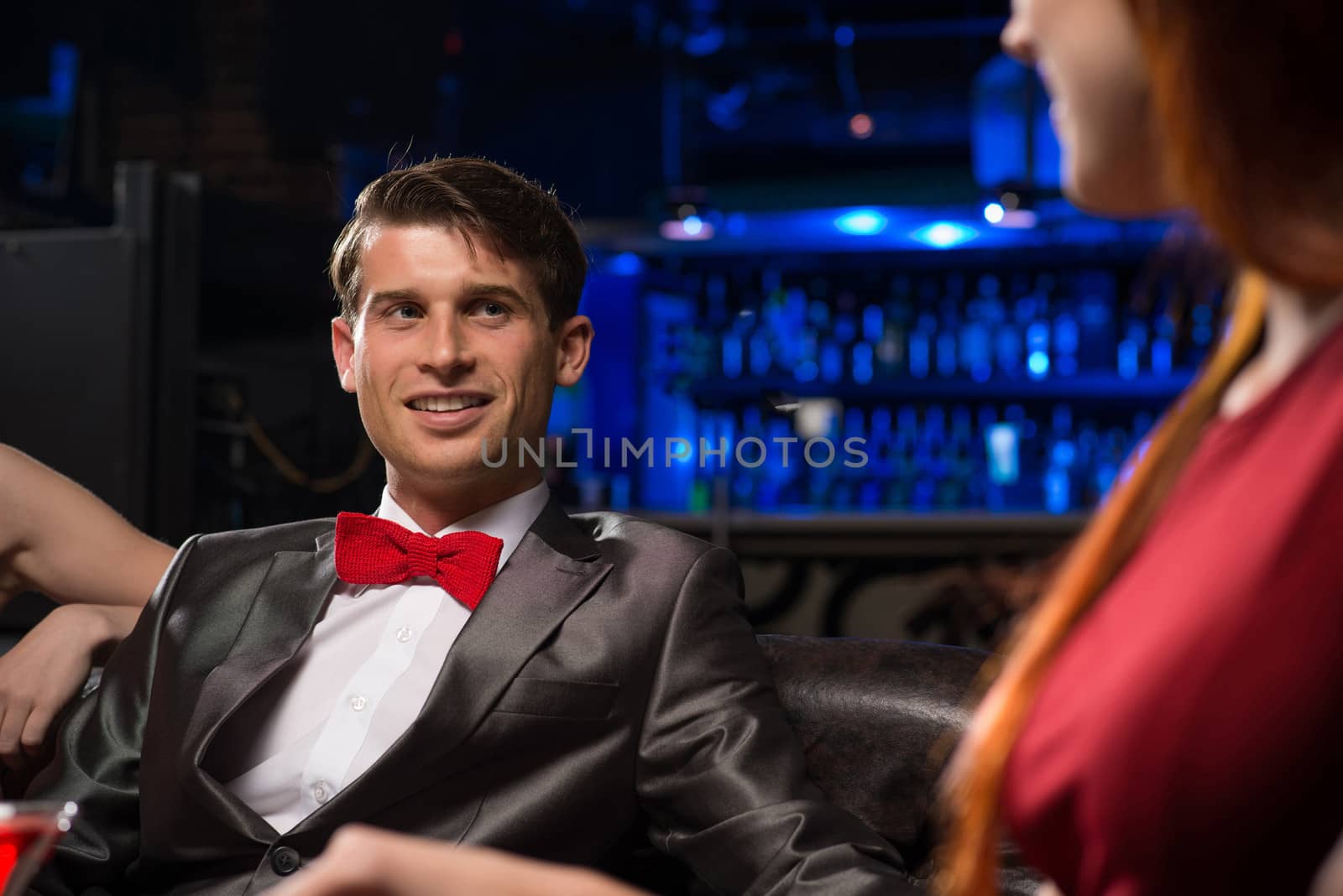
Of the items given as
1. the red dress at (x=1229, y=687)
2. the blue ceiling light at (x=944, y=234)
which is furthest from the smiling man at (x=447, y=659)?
the blue ceiling light at (x=944, y=234)

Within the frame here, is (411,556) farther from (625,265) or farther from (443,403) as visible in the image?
(625,265)

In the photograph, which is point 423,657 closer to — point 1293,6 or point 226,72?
point 1293,6

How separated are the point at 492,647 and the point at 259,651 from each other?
281 mm

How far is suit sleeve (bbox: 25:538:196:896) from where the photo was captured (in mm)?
1643

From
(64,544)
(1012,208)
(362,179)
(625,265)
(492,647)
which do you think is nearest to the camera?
(492,647)

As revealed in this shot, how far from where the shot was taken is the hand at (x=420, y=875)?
0.69 metres

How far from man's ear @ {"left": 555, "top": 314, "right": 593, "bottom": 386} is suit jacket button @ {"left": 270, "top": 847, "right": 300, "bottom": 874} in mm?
603

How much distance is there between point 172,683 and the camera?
167 cm

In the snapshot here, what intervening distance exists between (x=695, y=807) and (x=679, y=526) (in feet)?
12.1

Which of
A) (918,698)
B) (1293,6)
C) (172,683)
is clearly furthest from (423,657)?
(1293,6)

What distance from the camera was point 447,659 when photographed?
1579mm

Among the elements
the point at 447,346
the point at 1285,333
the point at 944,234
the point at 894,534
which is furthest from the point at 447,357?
the point at 944,234

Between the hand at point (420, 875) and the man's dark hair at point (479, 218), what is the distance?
1.05 m

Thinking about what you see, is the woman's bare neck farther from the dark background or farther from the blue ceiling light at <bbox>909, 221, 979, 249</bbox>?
the blue ceiling light at <bbox>909, 221, 979, 249</bbox>
